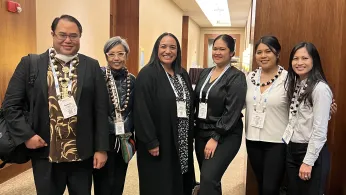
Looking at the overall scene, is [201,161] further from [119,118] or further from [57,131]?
[57,131]

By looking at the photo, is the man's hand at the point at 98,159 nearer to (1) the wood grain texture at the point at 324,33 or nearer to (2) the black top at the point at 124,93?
(2) the black top at the point at 124,93

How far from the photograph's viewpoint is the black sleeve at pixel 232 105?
2053 millimetres

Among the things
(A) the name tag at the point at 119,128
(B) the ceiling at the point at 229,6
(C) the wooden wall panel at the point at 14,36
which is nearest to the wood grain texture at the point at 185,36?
(B) the ceiling at the point at 229,6

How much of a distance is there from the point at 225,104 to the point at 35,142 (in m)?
1.24

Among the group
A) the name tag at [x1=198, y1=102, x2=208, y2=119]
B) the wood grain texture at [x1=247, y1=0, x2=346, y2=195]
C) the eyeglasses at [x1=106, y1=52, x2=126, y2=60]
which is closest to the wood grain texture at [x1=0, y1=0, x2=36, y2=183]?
the eyeglasses at [x1=106, y1=52, x2=126, y2=60]

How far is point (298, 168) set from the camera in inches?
74.3

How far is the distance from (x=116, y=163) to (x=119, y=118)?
0.33 meters

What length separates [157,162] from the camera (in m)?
2.16

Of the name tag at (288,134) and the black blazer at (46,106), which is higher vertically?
the black blazer at (46,106)

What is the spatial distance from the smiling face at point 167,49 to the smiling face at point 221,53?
30 cm

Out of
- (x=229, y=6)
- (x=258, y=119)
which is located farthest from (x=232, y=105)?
(x=229, y=6)

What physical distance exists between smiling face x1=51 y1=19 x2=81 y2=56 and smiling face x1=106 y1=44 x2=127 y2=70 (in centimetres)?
39

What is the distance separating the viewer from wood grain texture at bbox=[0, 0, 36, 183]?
9.80 ft

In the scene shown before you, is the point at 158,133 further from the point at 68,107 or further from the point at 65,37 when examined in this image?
the point at 65,37
